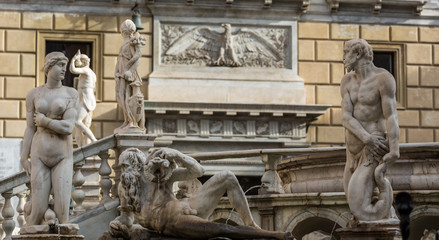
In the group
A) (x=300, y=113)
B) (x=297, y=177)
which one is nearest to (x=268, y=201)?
(x=297, y=177)

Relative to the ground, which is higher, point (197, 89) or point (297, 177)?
point (197, 89)

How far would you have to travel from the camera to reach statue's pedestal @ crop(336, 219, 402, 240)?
12.8 metres

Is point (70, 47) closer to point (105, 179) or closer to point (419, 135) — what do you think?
point (419, 135)

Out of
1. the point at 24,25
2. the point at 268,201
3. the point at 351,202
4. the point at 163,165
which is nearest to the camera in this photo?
the point at 163,165

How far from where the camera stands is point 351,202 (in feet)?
42.8

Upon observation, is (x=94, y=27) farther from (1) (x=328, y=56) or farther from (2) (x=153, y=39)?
(1) (x=328, y=56)

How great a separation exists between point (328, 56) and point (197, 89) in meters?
2.96

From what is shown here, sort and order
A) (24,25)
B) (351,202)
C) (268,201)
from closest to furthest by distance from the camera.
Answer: (351,202), (268,201), (24,25)

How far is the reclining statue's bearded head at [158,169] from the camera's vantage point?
12203mm

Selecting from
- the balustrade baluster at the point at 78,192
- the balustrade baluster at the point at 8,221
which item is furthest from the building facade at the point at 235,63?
the balustrade baluster at the point at 8,221

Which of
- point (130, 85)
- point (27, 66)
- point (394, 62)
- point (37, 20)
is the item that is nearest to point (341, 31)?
point (394, 62)

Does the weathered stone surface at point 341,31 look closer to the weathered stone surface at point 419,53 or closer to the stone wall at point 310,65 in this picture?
the stone wall at point 310,65

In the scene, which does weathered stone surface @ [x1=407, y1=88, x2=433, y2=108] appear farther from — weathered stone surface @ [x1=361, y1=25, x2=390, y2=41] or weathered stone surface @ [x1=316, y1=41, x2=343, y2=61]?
weathered stone surface @ [x1=316, y1=41, x2=343, y2=61]

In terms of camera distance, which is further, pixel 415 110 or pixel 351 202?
pixel 415 110
